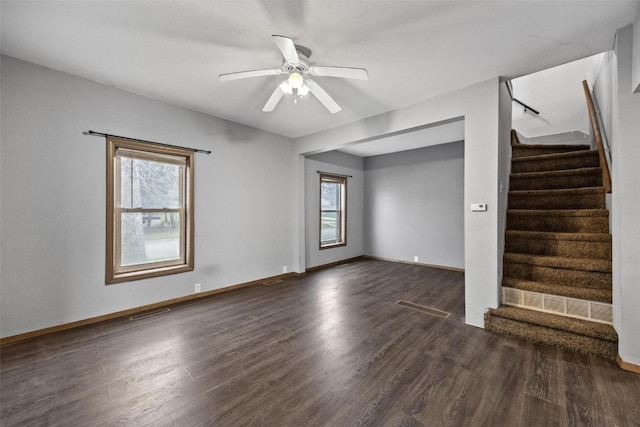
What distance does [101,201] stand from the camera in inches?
114

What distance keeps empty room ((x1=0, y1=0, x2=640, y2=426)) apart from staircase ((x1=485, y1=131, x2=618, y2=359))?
21 mm

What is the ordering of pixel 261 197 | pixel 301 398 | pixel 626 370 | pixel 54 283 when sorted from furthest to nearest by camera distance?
1. pixel 261 197
2. pixel 54 283
3. pixel 626 370
4. pixel 301 398

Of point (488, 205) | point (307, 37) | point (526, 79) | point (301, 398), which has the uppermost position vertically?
point (526, 79)

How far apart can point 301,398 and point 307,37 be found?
275 cm

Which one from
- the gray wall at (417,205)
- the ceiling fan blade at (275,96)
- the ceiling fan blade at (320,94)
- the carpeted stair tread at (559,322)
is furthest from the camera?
the gray wall at (417,205)

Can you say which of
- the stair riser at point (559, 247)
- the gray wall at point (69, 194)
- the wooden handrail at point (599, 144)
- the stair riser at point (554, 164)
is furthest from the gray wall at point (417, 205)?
the gray wall at point (69, 194)

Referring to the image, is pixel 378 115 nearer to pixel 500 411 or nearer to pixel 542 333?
pixel 542 333

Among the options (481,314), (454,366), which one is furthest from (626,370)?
(454,366)

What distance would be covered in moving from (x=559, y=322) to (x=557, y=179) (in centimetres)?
198

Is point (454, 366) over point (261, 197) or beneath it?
beneath

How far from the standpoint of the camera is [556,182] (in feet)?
11.0

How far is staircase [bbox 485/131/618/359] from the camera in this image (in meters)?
2.34

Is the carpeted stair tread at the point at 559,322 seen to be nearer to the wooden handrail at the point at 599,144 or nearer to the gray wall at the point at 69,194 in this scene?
the wooden handrail at the point at 599,144

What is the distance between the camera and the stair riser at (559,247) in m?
2.61
